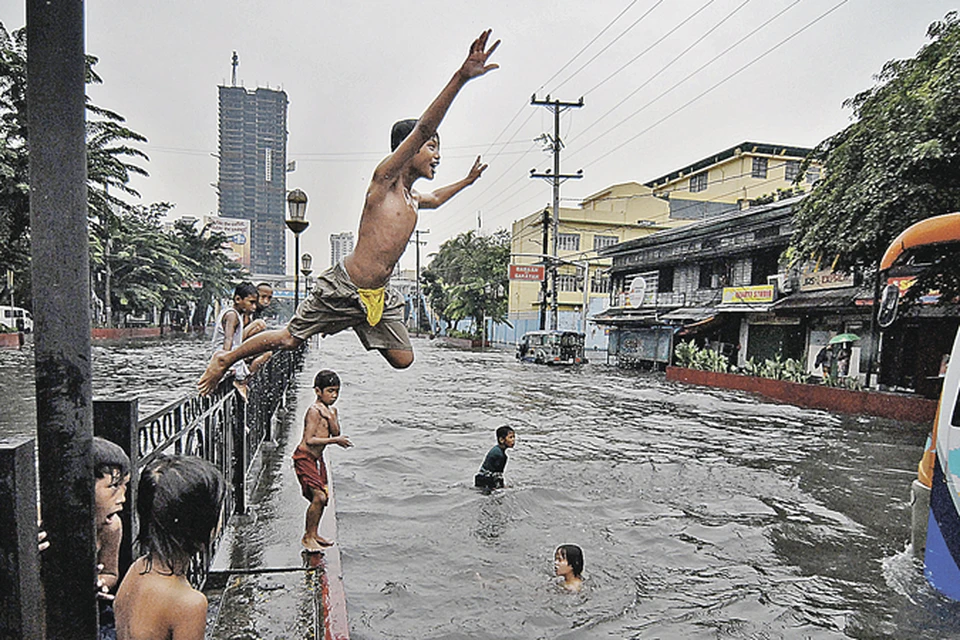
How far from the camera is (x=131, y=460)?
2.38 meters

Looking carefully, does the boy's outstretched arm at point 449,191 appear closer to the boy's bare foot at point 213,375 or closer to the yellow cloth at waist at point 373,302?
the yellow cloth at waist at point 373,302

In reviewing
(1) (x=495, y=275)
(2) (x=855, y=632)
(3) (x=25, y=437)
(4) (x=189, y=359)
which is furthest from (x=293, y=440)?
(1) (x=495, y=275)

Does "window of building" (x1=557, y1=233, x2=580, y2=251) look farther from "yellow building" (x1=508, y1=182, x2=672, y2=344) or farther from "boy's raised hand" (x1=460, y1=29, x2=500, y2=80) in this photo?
"boy's raised hand" (x1=460, y1=29, x2=500, y2=80)

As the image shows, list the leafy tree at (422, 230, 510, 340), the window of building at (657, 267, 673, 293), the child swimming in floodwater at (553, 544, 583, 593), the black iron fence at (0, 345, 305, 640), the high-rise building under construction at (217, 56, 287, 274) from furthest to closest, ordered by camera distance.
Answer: the high-rise building under construction at (217, 56, 287, 274), the leafy tree at (422, 230, 510, 340), the window of building at (657, 267, 673, 293), the child swimming in floodwater at (553, 544, 583, 593), the black iron fence at (0, 345, 305, 640)

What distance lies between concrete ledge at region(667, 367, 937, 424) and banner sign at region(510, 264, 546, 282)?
13262 mm

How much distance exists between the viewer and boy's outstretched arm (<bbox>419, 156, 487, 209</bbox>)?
11.5 feet

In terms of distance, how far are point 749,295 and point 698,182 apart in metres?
27.6

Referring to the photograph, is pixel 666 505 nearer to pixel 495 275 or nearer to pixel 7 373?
pixel 7 373

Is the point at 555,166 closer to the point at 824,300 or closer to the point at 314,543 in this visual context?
the point at 824,300

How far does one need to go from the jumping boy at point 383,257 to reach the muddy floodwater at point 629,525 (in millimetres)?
1238

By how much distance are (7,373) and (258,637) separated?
18.9 m

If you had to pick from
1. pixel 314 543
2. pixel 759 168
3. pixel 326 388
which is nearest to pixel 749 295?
pixel 326 388

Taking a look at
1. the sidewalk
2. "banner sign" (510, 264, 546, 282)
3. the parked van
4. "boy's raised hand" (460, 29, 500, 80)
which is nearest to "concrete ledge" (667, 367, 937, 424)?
"banner sign" (510, 264, 546, 282)

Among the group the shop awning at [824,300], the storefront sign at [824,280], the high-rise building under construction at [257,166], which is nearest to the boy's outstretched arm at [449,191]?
the shop awning at [824,300]
